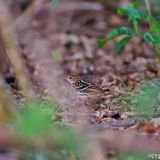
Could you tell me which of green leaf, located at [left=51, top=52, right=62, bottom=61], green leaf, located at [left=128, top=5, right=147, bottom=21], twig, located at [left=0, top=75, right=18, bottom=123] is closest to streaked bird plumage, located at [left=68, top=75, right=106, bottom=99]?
green leaf, located at [left=128, top=5, right=147, bottom=21]

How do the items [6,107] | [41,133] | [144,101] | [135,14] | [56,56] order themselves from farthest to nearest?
[56,56] < [135,14] < [144,101] < [6,107] < [41,133]

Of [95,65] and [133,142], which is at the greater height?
[133,142]

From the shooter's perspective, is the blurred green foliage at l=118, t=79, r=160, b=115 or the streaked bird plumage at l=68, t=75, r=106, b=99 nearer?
the blurred green foliage at l=118, t=79, r=160, b=115

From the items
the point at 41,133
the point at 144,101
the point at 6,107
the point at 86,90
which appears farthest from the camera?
the point at 86,90

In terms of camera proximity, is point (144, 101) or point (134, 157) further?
point (144, 101)

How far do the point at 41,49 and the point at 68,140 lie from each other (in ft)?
14.2

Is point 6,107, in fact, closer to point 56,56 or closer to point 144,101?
point 144,101

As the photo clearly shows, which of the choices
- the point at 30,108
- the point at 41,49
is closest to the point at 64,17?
the point at 41,49

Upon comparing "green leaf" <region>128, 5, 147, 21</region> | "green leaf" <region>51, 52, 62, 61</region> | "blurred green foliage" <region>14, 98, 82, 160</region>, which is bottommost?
"green leaf" <region>51, 52, 62, 61</region>

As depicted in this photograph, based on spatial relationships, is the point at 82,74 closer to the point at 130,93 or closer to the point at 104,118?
the point at 130,93

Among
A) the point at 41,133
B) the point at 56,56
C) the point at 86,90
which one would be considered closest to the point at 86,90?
the point at 86,90

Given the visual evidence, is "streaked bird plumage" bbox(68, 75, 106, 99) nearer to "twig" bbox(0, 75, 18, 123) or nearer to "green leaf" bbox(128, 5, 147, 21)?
"green leaf" bbox(128, 5, 147, 21)

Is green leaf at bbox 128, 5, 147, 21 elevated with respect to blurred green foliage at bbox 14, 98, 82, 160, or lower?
elevated

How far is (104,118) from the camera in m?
3.77
